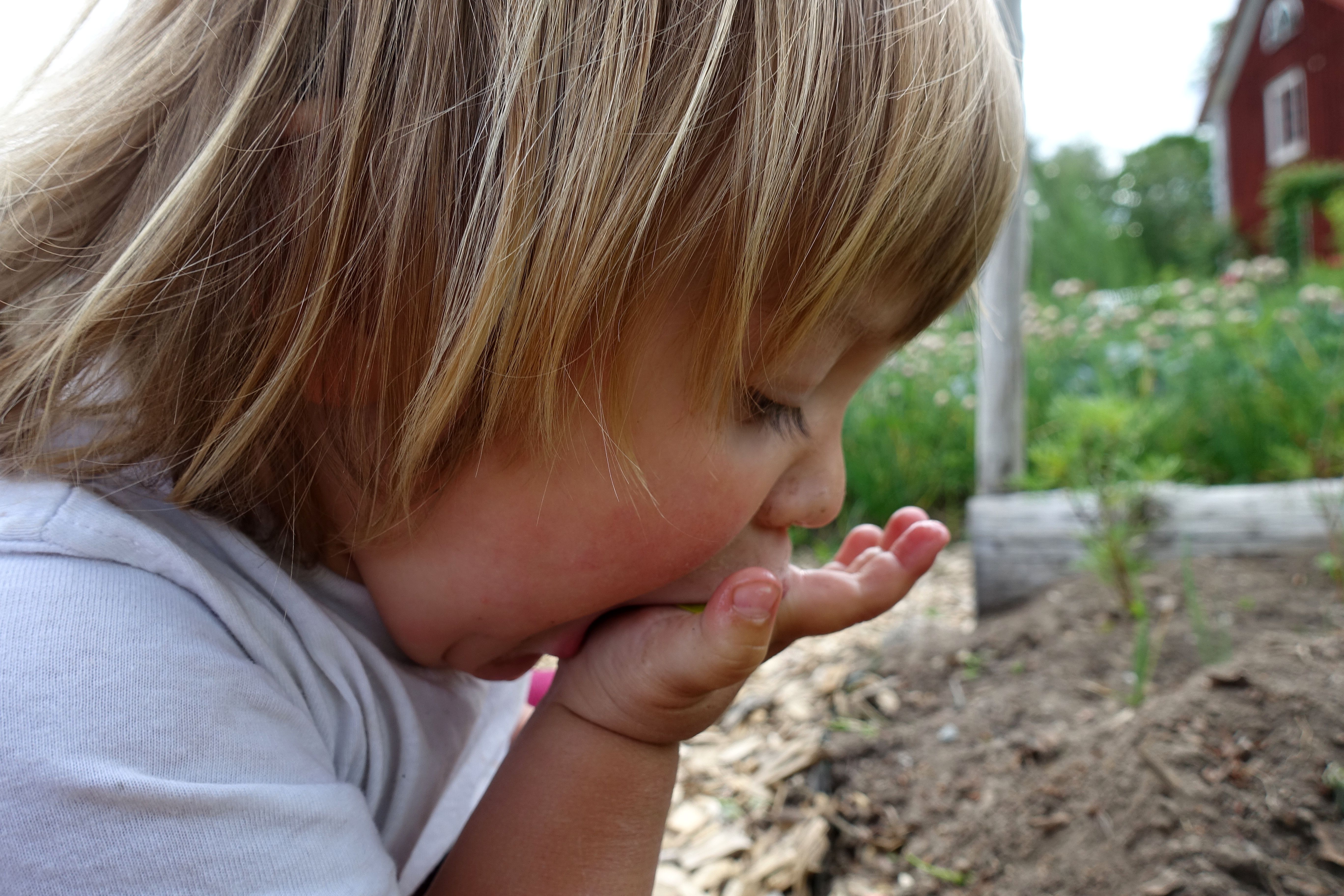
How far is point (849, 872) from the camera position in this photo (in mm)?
1443

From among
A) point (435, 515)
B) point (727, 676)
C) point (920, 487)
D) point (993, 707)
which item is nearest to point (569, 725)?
point (727, 676)

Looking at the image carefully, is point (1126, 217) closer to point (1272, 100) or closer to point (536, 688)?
point (1272, 100)

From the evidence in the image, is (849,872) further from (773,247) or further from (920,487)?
(920,487)

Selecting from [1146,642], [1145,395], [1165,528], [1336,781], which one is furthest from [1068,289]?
[1336,781]

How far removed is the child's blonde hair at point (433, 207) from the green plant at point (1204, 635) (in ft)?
3.98

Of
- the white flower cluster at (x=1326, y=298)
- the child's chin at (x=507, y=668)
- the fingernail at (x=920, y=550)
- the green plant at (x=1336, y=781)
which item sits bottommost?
the green plant at (x=1336, y=781)

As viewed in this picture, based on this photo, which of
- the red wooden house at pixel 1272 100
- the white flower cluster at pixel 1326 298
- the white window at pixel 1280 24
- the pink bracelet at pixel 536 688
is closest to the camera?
the pink bracelet at pixel 536 688

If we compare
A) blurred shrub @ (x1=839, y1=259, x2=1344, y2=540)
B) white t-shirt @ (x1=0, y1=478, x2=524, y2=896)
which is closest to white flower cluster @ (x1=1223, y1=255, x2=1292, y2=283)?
blurred shrub @ (x1=839, y1=259, x2=1344, y2=540)

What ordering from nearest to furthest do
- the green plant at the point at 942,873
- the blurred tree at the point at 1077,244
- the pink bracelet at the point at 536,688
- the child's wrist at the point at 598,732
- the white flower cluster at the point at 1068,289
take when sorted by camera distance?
the child's wrist at the point at 598,732
the green plant at the point at 942,873
the pink bracelet at the point at 536,688
the white flower cluster at the point at 1068,289
the blurred tree at the point at 1077,244

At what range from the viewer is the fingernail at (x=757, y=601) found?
921 mm

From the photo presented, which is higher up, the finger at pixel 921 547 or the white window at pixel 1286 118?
the white window at pixel 1286 118

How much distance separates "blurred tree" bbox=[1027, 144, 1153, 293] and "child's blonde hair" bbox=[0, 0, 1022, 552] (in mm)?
6446

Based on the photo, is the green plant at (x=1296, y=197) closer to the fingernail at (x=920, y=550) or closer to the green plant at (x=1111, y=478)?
the green plant at (x=1111, y=478)

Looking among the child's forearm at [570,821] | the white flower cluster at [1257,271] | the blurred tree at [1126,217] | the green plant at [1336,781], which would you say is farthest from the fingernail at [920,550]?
the white flower cluster at [1257,271]
